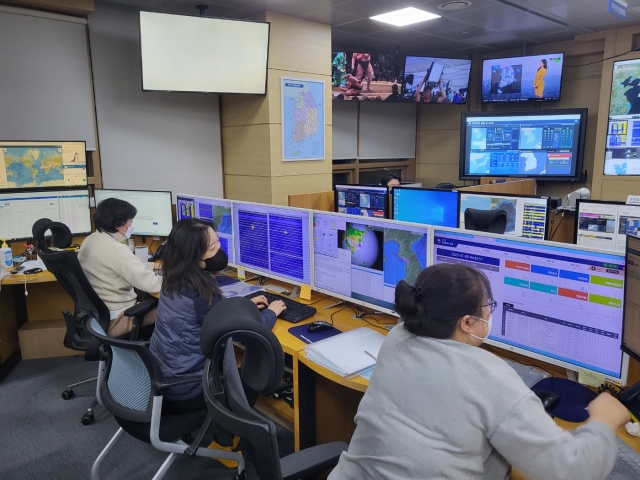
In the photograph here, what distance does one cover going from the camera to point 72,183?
3594mm

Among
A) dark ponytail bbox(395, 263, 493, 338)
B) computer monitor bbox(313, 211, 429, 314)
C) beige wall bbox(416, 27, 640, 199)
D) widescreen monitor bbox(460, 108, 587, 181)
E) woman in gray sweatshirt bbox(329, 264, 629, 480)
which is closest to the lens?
woman in gray sweatshirt bbox(329, 264, 629, 480)

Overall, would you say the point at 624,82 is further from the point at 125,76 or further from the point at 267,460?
the point at 267,460

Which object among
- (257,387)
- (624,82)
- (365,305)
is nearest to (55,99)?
(365,305)

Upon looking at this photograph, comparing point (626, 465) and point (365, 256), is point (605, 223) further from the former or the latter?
point (626, 465)

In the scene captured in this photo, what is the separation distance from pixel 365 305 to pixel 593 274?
3.20 feet

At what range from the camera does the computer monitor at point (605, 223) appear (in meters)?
2.66

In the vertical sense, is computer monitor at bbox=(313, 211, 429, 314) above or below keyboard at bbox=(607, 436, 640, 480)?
above

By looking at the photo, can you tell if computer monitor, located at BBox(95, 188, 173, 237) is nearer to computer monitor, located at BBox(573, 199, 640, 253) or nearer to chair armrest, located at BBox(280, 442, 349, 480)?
chair armrest, located at BBox(280, 442, 349, 480)

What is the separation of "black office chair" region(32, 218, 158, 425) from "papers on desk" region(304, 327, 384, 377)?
49.2 inches

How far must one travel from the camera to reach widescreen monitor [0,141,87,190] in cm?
333

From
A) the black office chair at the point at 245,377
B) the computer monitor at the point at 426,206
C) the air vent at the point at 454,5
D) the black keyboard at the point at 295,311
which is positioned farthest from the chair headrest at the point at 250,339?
the air vent at the point at 454,5

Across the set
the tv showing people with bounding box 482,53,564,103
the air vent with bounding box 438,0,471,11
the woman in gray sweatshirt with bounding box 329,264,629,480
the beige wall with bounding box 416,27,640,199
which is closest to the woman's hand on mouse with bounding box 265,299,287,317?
the woman in gray sweatshirt with bounding box 329,264,629,480

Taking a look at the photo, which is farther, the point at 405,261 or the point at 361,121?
the point at 361,121

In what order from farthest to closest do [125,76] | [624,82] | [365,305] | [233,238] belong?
[624,82]
[125,76]
[233,238]
[365,305]
